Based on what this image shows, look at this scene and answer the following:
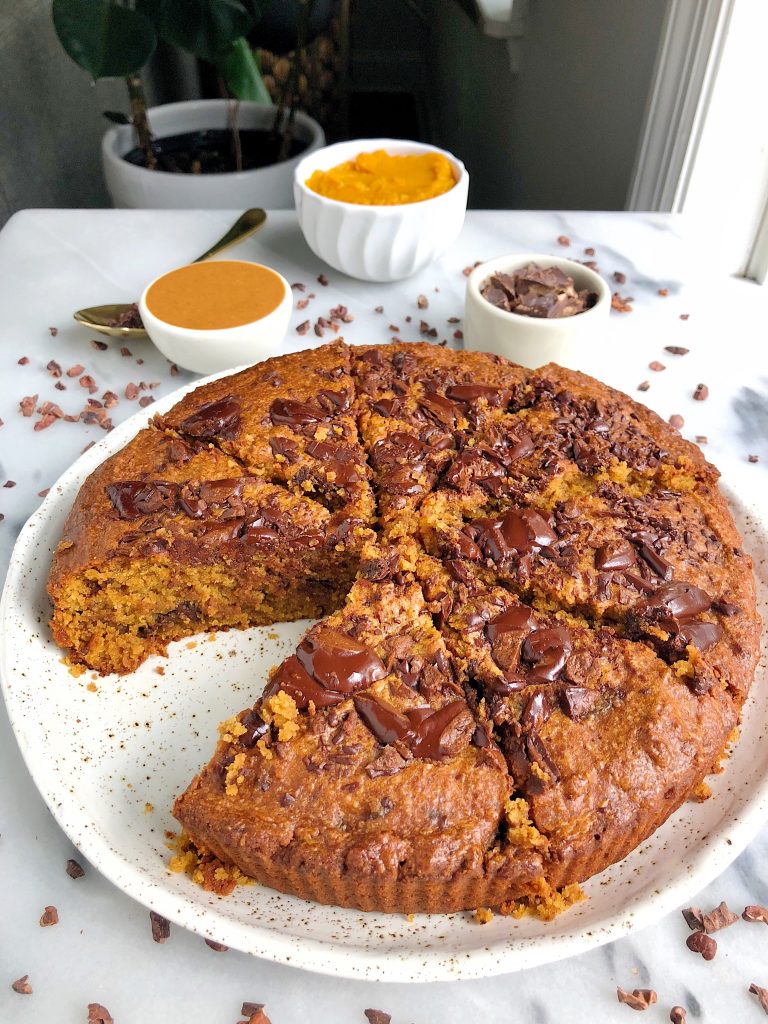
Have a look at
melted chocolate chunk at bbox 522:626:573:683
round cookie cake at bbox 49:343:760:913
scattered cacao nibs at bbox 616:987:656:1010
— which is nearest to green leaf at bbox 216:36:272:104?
round cookie cake at bbox 49:343:760:913

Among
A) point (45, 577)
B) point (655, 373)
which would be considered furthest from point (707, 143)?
point (45, 577)

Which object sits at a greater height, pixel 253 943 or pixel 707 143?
pixel 707 143

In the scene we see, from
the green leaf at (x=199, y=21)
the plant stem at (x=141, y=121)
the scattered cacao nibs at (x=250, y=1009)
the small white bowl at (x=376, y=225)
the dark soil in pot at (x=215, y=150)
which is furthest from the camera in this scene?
the dark soil in pot at (x=215, y=150)

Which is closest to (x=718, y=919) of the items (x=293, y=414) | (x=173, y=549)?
(x=173, y=549)

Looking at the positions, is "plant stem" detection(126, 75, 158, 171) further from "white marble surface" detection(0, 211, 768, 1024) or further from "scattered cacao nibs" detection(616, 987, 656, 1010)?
"scattered cacao nibs" detection(616, 987, 656, 1010)

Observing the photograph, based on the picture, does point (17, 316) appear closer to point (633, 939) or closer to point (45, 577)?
point (45, 577)

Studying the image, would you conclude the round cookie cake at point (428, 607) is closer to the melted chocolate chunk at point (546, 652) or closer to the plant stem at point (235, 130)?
the melted chocolate chunk at point (546, 652)

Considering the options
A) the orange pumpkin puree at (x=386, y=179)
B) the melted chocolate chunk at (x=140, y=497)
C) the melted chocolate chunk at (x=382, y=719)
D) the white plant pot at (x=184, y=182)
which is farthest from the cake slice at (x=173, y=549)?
the white plant pot at (x=184, y=182)
